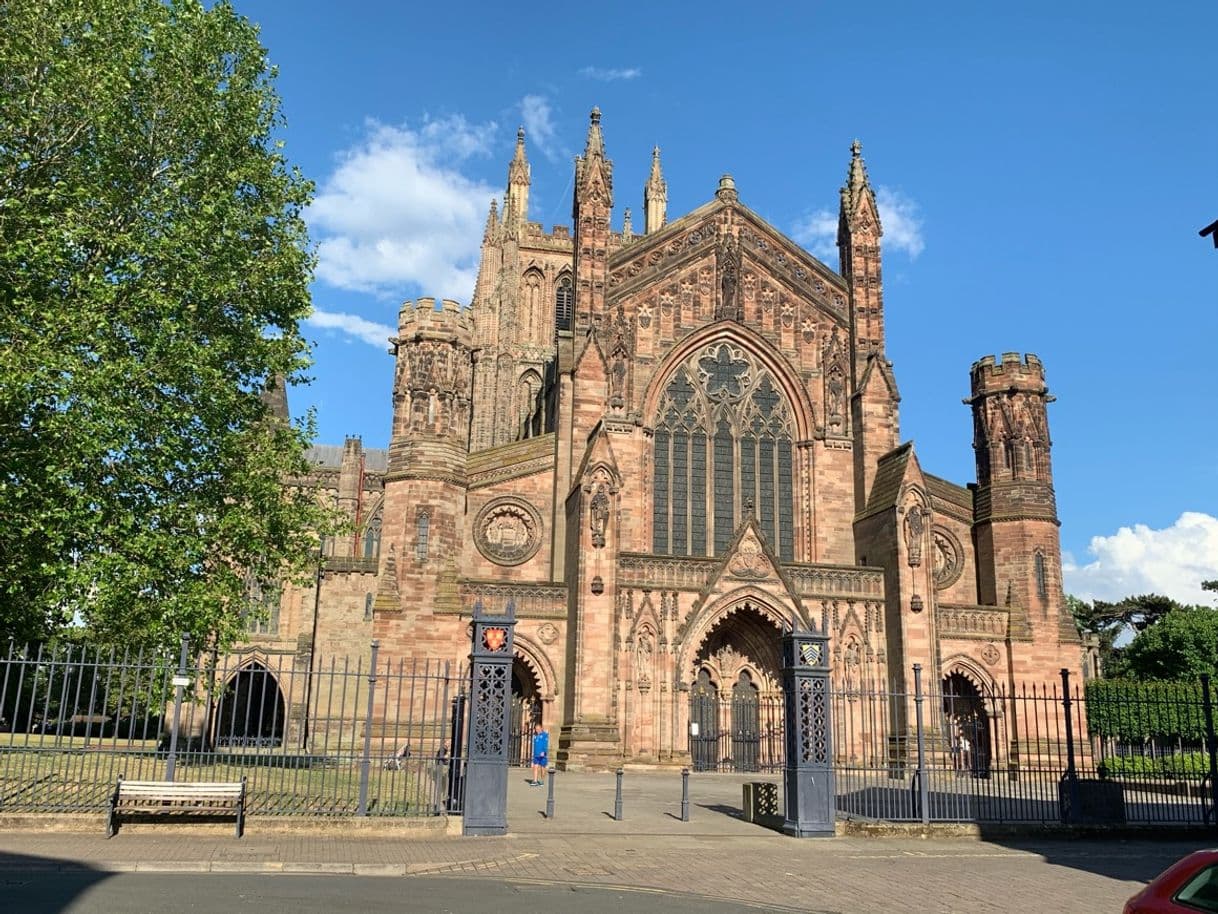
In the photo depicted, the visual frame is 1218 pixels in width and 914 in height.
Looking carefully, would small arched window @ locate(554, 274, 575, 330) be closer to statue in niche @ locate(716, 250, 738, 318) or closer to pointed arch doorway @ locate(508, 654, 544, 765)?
statue in niche @ locate(716, 250, 738, 318)

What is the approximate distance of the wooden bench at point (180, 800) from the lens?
45.3 feet

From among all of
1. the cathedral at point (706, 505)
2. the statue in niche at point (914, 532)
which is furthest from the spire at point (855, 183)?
the statue in niche at point (914, 532)

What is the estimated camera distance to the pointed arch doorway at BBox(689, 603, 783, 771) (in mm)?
30406

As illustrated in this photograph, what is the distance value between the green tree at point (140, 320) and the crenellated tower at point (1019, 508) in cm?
2238

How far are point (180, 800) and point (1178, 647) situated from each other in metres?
53.8

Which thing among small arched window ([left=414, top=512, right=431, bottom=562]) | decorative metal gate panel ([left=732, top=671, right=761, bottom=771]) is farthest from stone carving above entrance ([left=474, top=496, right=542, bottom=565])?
decorative metal gate panel ([left=732, top=671, right=761, bottom=771])

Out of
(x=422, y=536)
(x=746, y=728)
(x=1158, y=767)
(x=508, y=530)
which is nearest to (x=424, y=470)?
(x=422, y=536)

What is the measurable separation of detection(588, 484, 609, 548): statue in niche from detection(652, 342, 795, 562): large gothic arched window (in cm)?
417

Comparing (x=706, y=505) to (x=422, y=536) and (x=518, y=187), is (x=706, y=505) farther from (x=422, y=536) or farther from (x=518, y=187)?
(x=518, y=187)

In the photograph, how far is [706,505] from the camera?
33.8 metres

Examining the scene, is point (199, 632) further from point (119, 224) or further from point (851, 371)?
point (851, 371)

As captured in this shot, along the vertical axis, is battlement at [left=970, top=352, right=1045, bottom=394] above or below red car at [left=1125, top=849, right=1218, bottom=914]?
above

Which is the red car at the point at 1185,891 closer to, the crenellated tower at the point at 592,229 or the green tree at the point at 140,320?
the green tree at the point at 140,320

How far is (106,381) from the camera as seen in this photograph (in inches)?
692
